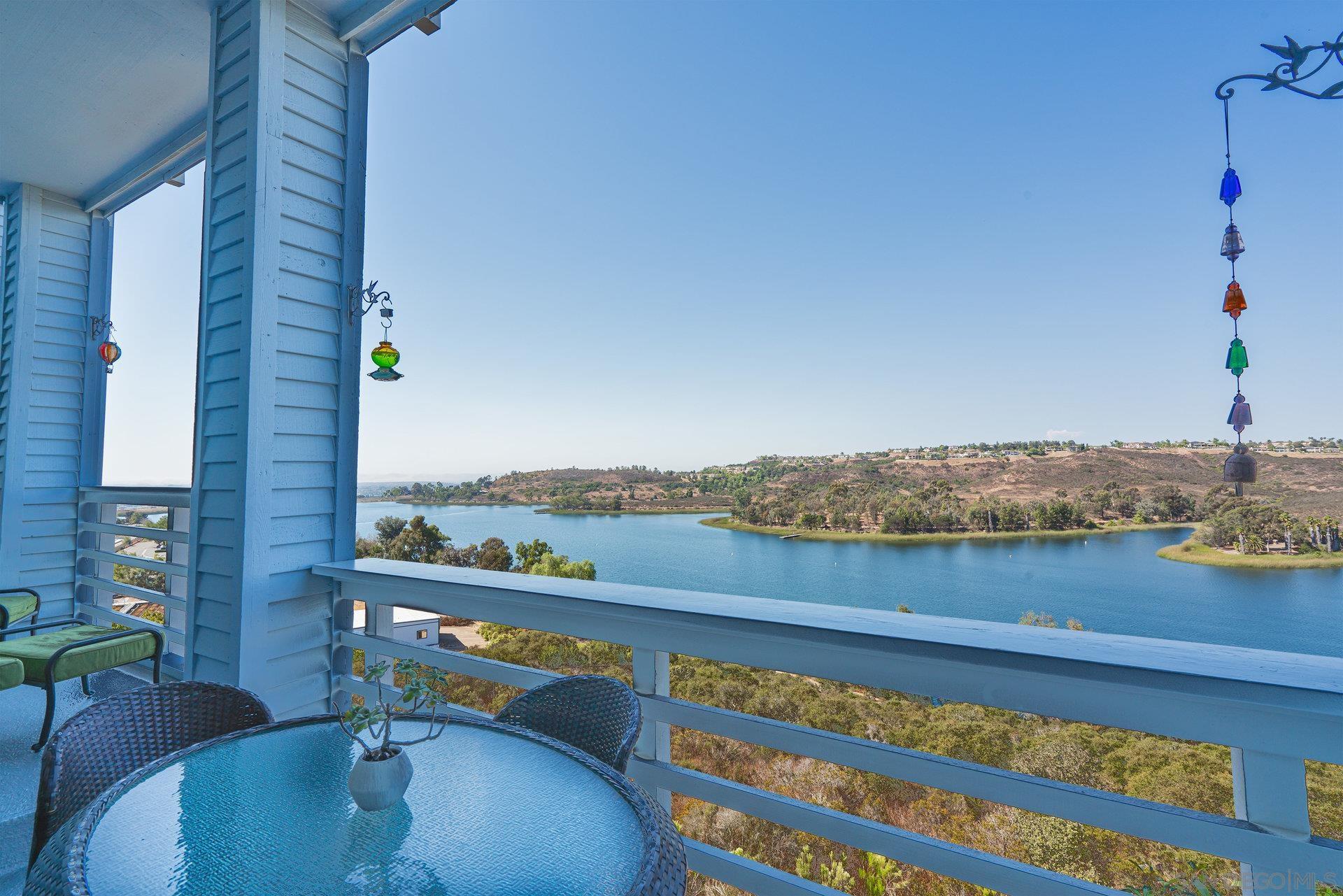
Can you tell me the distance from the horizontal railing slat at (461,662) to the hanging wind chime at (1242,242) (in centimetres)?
155

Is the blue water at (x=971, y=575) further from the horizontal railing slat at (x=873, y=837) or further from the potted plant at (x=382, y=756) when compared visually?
the potted plant at (x=382, y=756)

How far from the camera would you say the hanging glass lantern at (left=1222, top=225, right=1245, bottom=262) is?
3.57 feet

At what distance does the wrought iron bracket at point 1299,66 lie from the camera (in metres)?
1.12

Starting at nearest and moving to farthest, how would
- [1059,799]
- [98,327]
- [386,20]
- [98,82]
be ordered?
[1059,799]
[386,20]
[98,82]
[98,327]

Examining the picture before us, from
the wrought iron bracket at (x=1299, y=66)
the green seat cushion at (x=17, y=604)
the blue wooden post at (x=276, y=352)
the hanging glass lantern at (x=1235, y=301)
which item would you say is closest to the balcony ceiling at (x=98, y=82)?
the blue wooden post at (x=276, y=352)

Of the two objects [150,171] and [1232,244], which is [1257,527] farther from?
[150,171]

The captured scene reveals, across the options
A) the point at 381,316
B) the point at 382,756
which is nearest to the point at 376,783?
the point at 382,756

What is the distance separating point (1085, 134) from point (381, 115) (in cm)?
277

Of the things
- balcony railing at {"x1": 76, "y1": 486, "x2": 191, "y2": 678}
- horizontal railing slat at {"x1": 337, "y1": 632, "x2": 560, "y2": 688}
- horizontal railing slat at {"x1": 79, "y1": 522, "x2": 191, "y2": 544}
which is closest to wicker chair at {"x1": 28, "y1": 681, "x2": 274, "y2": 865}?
horizontal railing slat at {"x1": 337, "y1": 632, "x2": 560, "y2": 688}

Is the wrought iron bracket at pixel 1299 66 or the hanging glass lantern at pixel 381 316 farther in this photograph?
the hanging glass lantern at pixel 381 316

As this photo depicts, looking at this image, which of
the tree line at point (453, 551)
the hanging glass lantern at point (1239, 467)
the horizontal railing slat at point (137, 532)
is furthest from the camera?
the horizontal railing slat at point (137, 532)

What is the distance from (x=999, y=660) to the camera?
112cm

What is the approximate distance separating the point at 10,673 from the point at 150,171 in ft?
9.11

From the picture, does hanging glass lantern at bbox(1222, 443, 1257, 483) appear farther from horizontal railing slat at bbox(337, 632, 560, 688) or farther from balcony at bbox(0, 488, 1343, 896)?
horizontal railing slat at bbox(337, 632, 560, 688)
